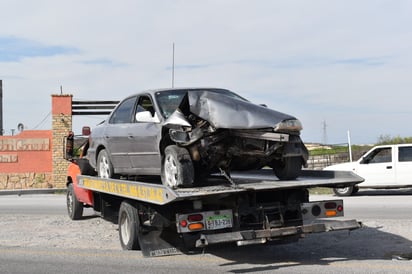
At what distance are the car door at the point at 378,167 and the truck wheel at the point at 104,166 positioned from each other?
9.92 metres

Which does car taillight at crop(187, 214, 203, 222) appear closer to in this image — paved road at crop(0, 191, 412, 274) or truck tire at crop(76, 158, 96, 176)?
paved road at crop(0, 191, 412, 274)

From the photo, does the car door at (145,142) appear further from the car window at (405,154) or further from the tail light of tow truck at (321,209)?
the car window at (405,154)

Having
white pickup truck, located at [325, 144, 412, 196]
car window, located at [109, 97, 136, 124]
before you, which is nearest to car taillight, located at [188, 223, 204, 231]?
car window, located at [109, 97, 136, 124]

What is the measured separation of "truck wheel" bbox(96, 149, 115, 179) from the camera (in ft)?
30.8

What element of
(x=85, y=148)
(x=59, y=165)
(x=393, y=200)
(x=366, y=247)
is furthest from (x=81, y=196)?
(x=59, y=165)

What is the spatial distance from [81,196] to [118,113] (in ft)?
8.64

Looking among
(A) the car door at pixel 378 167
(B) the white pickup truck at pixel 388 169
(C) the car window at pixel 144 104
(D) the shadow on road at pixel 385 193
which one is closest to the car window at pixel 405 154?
(B) the white pickup truck at pixel 388 169

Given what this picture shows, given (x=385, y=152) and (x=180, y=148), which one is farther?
(x=385, y=152)

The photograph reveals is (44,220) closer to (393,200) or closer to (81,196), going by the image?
(81,196)

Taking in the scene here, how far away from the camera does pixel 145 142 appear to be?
794 centimetres

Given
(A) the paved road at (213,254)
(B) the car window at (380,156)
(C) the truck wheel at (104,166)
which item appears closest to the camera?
(A) the paved road at (213,254)

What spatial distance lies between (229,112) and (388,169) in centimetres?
1182

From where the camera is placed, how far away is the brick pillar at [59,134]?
2317cm

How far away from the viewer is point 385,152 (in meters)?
17.5
